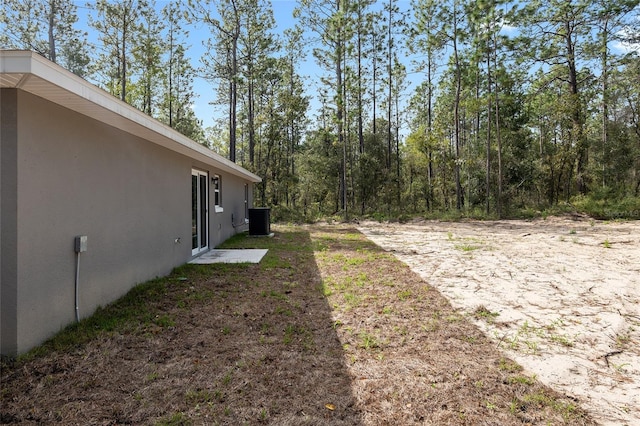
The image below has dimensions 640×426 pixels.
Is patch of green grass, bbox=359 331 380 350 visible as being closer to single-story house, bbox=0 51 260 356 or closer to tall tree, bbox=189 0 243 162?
single-story house, bbox=0 51 260 356

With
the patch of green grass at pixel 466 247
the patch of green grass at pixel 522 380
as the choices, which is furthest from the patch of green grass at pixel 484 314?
the patch of green grass at pixel 466 247

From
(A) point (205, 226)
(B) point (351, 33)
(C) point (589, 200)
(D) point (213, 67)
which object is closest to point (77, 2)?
(D) point (213, 67)

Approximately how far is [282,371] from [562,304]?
3514mm

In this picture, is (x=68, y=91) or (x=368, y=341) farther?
(x=368, y=341)

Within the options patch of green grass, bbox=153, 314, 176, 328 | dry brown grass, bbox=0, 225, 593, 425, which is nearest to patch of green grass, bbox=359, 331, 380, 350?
dry brown grass, bbox=0, 225, 593, 425

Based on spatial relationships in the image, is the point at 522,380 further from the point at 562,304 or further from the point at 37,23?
the point at 37,23

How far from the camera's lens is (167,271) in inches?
219

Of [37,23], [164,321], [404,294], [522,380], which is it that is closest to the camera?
[522,380]

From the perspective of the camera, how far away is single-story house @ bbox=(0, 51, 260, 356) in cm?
252

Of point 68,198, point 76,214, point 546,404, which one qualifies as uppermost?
point 68,198

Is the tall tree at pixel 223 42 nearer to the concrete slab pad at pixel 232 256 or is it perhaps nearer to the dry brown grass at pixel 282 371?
the concrete slab pad at pixel 232 256

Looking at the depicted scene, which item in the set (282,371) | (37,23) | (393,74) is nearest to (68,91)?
(282,371)

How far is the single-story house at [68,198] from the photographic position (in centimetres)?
252

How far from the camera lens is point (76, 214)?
324 centimetres
